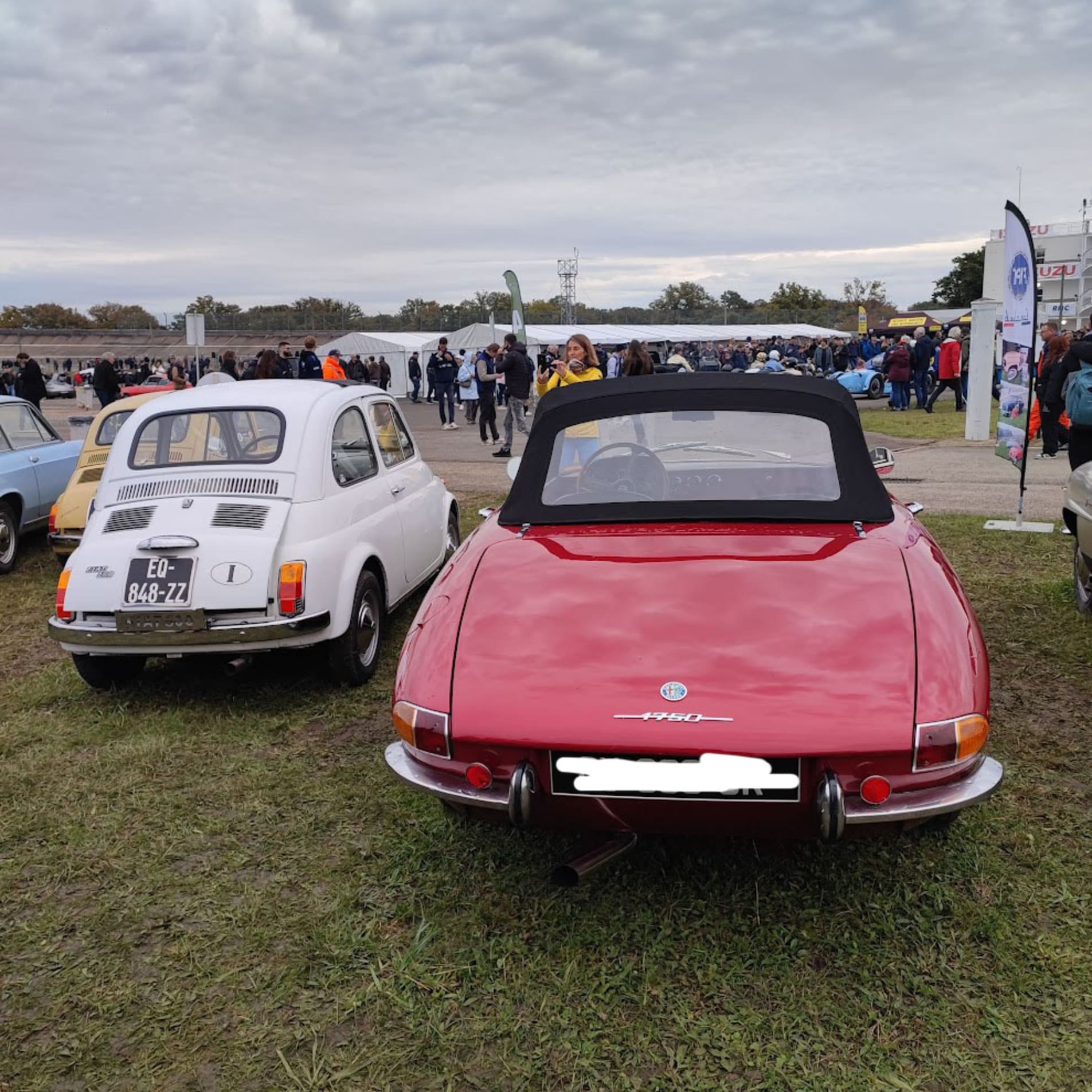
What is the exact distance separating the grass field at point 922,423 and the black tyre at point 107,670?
555 inches

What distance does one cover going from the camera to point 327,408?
19.5 ft

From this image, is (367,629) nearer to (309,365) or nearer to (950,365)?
(309,365)

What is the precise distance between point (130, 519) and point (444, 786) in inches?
126

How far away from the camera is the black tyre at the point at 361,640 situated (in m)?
5.27

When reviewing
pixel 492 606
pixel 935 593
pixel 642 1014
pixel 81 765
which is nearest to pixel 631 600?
pixel 492 606

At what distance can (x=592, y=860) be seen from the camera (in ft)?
9.88

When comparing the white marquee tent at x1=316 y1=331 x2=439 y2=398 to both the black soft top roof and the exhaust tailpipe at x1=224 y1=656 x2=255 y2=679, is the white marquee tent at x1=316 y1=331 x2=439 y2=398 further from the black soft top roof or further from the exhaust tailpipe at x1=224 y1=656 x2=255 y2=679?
the black soft top roof

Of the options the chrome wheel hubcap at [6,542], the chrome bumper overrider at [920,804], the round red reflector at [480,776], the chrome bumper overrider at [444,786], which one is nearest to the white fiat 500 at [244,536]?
the chrome bumper overrider at [444,786]

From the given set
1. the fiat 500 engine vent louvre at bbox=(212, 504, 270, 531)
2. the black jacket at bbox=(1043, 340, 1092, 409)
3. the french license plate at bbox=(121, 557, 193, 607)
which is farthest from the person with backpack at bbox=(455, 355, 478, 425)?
the french license plate at bbox=(121, 557, 193, 607)

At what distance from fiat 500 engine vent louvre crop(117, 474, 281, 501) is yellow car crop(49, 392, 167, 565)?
1757mm

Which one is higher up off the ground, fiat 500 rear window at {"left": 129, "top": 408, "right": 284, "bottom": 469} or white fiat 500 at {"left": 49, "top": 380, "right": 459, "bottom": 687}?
fiat 500 rear window at {"left": 129, "top": 408, "right": 284, "bottom": 469}

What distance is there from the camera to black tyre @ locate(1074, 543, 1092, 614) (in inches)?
246

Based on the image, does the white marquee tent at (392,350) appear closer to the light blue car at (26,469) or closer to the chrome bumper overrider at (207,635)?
the light blue car at (26,469)

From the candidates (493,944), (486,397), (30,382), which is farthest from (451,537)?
(30,382)
